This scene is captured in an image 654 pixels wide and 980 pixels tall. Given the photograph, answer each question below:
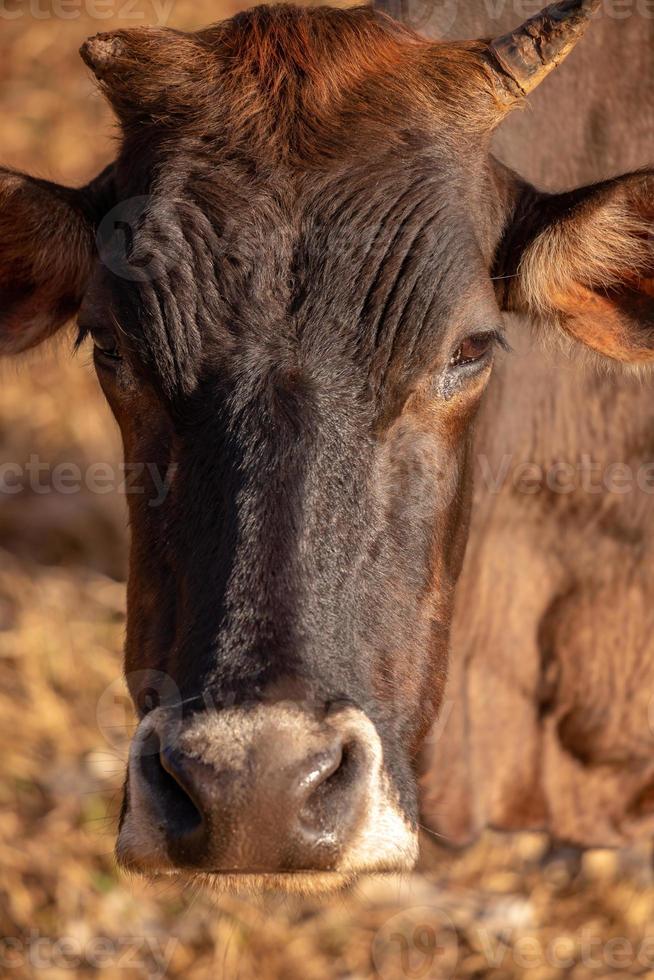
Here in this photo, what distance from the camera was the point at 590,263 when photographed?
371cm

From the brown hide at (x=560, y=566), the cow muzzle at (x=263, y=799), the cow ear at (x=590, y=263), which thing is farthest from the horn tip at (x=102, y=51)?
the cow muzzle at (x=263, y=799)

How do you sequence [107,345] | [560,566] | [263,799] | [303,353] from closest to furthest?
[263,799] < [303,353] < [107,345] < [560,566]

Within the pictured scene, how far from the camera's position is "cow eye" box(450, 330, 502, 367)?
3.36 metres

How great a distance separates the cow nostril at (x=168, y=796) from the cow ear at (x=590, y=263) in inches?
72.0

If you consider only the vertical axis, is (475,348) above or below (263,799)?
above

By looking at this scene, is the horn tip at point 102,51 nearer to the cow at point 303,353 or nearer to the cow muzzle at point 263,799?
the cow at point 303,353

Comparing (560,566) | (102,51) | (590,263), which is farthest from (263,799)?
(560,566)

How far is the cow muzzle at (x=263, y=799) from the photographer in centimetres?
260

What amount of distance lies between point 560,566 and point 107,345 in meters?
2.42

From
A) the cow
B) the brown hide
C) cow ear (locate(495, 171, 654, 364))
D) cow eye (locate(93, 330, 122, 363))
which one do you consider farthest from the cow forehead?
the brown hide

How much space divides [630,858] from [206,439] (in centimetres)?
363

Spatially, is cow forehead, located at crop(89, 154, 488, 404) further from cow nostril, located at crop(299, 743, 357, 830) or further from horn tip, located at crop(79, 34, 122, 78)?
cow nostril, located at crop(299, 743, 357, 830)

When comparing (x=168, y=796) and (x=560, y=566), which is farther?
(x=560, y=566)

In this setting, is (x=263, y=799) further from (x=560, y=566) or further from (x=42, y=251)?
(x=560, y=566)
